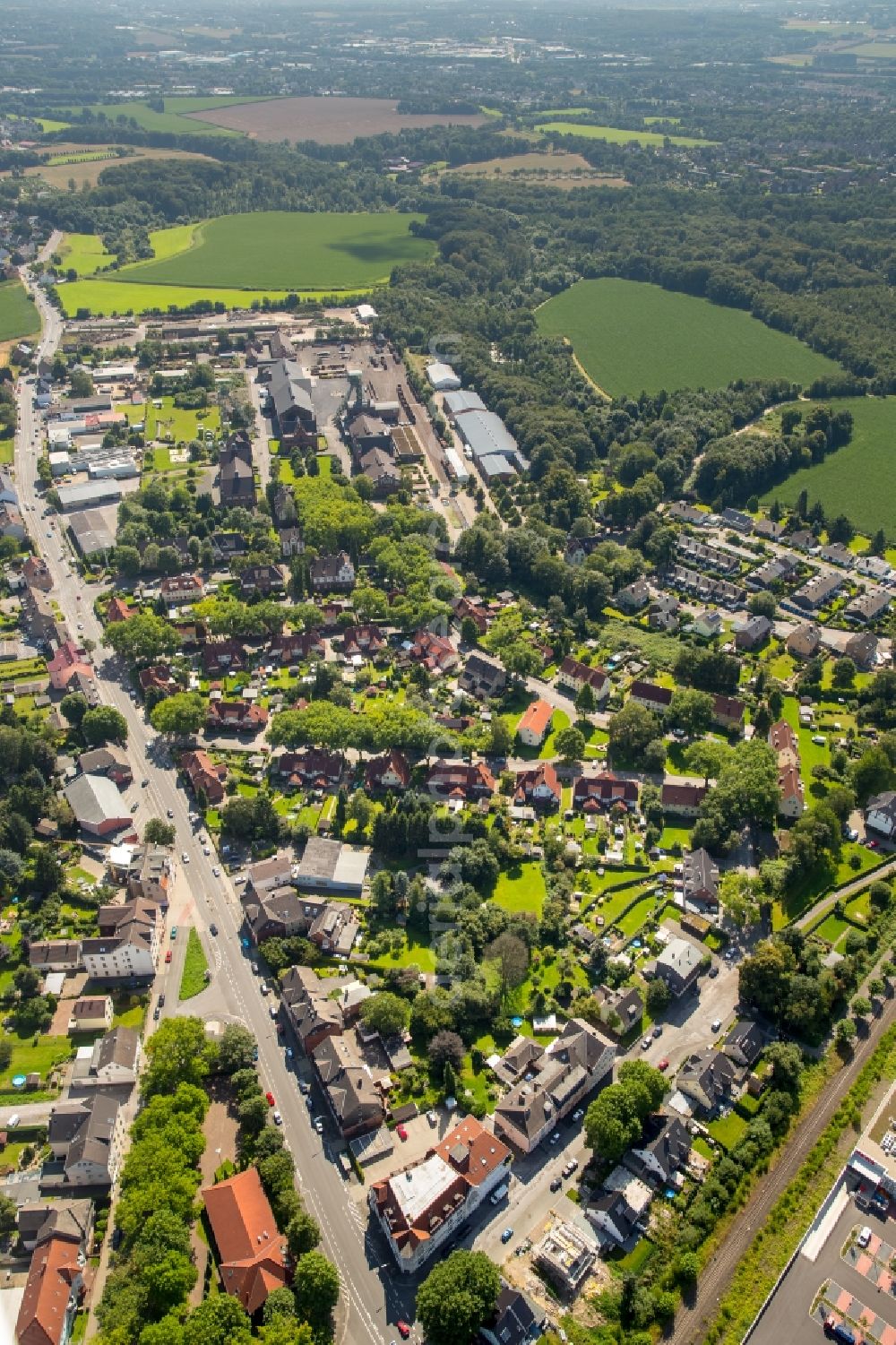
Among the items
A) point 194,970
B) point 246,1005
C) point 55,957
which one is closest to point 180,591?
point 55,957

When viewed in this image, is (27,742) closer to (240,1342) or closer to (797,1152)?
(240,1342)

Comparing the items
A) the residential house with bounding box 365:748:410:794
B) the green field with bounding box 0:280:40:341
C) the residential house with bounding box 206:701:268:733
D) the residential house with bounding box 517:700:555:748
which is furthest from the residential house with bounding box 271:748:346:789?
the green field with bounding box 0:280:40:341

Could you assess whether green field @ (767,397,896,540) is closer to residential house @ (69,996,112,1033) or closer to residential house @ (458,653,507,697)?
residential house @ (458,653,507,697)

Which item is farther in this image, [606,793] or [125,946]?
[606,793]

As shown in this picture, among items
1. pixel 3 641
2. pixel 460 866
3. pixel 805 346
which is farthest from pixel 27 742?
pixel 805 346

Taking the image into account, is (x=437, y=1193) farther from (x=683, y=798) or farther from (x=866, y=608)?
(x=866, y=608)

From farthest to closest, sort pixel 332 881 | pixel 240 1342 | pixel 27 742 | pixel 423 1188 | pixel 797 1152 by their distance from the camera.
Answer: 1. pixel 27 742
2. pixel 332 881
3. pixel 797 1152
4. pixel 423 1188
5. pixel 240 1342
